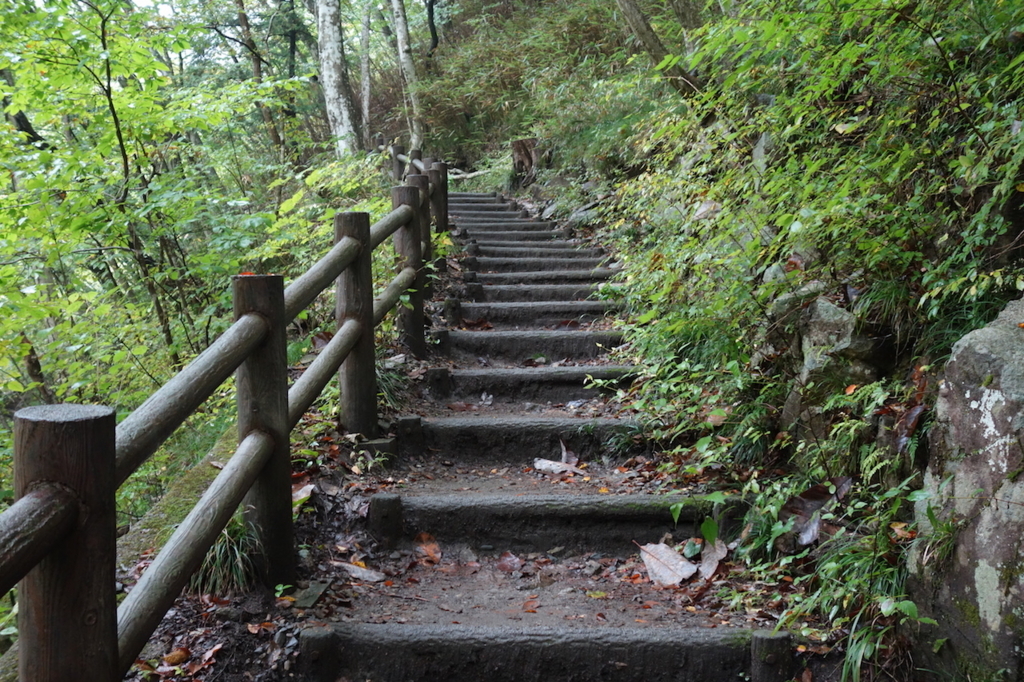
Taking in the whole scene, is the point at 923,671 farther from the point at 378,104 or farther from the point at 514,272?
the point at 378,104

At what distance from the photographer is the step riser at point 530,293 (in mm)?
6742

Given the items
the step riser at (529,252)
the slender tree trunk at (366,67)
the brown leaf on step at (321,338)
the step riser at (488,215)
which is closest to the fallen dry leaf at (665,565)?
the brown leaf on step at (321,338)

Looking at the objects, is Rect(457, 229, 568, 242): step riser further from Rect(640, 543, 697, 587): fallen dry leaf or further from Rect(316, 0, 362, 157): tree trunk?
Rect(640, 543, 697, 587): fallen dry leaf

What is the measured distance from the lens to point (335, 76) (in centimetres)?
1088

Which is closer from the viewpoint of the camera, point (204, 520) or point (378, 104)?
point (204, 520)

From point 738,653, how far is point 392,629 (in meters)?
1.25

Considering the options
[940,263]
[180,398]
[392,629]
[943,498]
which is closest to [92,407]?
[180,398]

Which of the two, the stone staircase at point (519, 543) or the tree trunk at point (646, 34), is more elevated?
the tree trunk at point (646, 34)

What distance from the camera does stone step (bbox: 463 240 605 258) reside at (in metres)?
8.20

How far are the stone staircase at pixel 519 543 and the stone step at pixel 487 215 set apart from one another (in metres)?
5.61

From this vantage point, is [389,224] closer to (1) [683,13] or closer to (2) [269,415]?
(2) [269,415]

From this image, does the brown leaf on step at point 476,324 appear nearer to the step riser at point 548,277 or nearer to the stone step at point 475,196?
the step riser at point 548,277

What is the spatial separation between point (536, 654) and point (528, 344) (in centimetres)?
321

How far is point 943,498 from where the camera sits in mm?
2305
